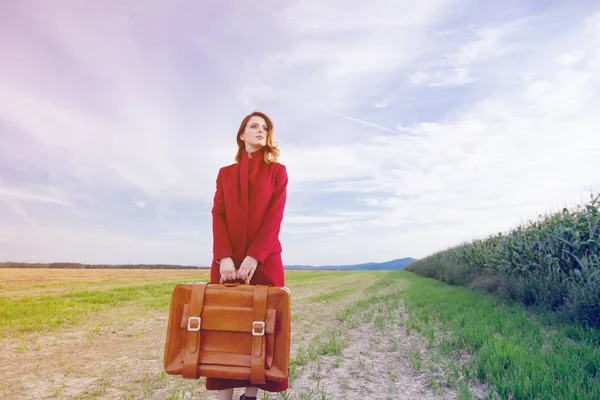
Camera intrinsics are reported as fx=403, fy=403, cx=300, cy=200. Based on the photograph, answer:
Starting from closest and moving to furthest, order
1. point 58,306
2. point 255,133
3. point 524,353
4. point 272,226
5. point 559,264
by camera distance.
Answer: point 272,226 → point 255,133 → point 524,353 → point 559,264 → point 58,306

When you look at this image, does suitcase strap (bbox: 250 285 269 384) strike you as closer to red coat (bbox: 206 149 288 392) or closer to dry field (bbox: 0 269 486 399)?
red coat (bbox: 206 149 288 392)

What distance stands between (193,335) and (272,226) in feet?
3.39

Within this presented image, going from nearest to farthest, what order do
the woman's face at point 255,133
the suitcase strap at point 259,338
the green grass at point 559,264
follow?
the suitcase strap at point 259,338
the woman's face at point 255,133
the green grass at point 559,264

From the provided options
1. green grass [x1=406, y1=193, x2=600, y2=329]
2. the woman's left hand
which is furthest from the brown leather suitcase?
green grass [x1=406, y1=193, x2=600, y2=329]

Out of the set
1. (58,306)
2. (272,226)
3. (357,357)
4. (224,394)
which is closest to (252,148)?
(272,226)

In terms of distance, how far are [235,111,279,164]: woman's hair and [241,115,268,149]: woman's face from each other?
0.04 m

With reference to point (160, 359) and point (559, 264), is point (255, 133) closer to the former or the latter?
point (160, 359)

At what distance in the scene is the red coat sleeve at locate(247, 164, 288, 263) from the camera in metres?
3.25

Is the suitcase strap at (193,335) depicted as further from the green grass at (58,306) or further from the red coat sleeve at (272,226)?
the green grass at (58,306)

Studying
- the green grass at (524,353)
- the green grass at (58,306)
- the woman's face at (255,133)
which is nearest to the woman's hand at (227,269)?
the woman's face at (255,133)

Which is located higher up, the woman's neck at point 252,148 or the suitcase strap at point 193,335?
the woman's neck at point 252,148

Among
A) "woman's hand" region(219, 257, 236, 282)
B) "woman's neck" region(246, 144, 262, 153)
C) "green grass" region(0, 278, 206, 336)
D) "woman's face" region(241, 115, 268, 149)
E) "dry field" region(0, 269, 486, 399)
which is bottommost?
"dry field" region(0, 269, 486, 399)

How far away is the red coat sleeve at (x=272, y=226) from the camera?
10.7ft

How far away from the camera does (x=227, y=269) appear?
3.28 m
